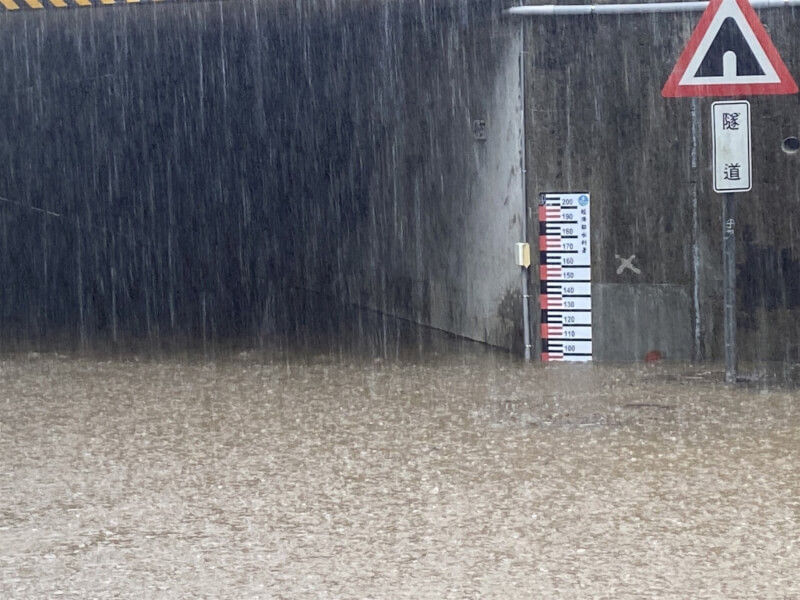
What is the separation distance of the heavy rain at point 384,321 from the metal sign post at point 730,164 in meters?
0.74

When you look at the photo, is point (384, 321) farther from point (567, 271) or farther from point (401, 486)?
point (401, 486)

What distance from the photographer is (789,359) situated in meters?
10.6

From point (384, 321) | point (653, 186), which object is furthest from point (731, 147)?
point (384, 321)

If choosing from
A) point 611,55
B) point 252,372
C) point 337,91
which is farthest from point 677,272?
point 337,91

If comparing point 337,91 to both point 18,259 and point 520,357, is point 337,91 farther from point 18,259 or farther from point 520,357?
point 520,357

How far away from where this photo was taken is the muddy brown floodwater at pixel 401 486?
5.23 m

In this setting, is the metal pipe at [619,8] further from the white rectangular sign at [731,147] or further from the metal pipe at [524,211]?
the white rectangular sign at [731,147]

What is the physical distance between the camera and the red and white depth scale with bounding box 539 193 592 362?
1081 cm

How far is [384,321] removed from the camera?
1470 cm

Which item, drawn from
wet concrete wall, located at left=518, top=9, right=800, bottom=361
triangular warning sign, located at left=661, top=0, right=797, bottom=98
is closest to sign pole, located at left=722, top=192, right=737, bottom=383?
triangular warning sign, located at left=661, top=0, right=797, bottom=98

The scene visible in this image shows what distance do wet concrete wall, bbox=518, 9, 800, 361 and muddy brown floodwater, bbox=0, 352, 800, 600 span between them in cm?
60

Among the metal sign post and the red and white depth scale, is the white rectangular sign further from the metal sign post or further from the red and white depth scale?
the red and white depth scale

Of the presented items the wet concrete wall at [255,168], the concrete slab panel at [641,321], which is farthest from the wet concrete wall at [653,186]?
the wet concrete wall at [255,168]

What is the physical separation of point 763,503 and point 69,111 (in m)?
14.4
